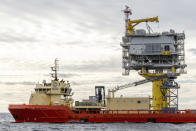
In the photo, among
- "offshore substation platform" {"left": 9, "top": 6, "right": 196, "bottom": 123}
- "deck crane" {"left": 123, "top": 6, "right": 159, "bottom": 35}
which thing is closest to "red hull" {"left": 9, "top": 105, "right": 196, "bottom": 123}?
"offshore substation platform" {"left": 9, "top": 6, "right": 196, "bottom": 123}

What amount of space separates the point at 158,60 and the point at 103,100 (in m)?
10.8

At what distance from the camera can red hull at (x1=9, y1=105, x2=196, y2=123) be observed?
2106 inches

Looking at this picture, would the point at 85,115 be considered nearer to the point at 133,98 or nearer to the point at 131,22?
the point at 133,98

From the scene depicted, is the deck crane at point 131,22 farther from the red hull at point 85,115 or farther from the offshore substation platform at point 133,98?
the red hull at point 85,115

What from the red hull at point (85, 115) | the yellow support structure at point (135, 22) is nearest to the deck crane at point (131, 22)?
the yellow support structure at point (135, 22)

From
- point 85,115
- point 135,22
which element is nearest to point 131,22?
point 135,22

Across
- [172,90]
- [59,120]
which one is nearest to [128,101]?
[172,90]

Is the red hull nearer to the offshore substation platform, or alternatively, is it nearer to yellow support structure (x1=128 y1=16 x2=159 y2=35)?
the offshore substation platform

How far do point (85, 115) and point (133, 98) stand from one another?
7.55 metres

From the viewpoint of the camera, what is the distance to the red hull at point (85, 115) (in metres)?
53.5

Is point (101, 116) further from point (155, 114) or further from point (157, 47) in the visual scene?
point (157, 47)

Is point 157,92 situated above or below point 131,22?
below

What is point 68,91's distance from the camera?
56.5 meters

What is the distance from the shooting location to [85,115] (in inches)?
2168
